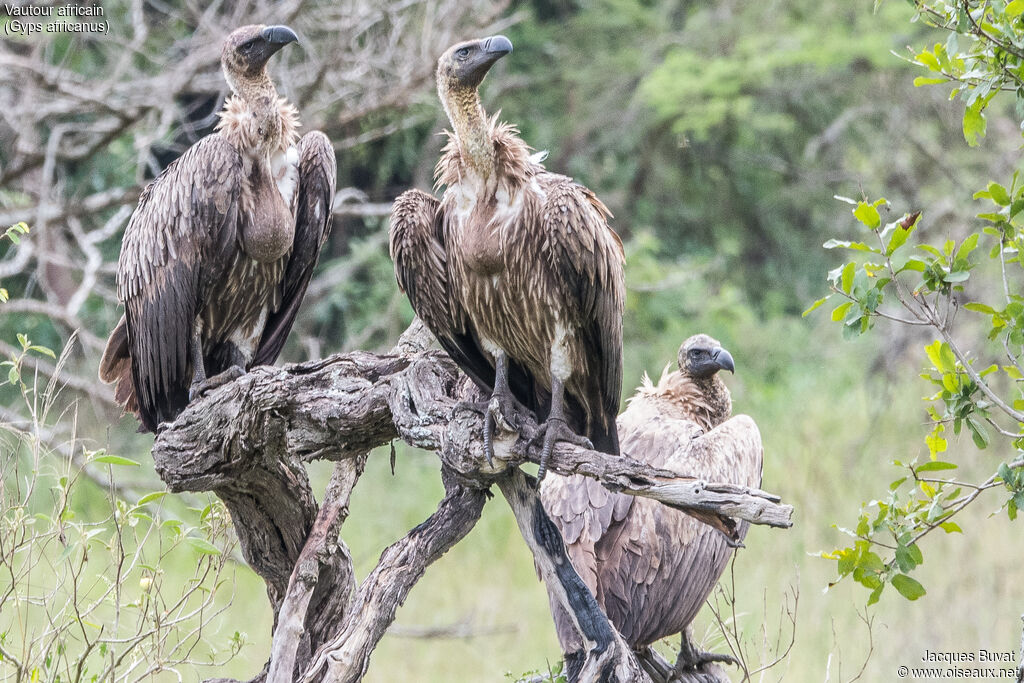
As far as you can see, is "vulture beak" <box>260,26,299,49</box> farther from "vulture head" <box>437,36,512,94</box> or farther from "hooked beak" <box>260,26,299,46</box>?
"vulture head" <box>437,36,512,94</box>

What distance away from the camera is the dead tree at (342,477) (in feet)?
10.8

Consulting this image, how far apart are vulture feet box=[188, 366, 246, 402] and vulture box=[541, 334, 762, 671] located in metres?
1.22

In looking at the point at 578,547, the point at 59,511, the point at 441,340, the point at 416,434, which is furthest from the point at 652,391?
the point at 59,511

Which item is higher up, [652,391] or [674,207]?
[652,391]

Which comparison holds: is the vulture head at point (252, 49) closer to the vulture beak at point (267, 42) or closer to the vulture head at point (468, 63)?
the vulture beak at point (267, 42)

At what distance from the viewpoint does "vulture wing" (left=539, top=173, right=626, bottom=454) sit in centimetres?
330

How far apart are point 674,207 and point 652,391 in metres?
6.46

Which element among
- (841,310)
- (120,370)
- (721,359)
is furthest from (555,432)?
(120,370)

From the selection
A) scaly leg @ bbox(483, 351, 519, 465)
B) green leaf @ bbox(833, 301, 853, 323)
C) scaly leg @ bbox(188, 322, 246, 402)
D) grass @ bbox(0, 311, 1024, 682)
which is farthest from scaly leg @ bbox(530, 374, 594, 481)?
grass @ bbox(0, 311, 1024, 682)

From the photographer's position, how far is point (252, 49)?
14.1 feet

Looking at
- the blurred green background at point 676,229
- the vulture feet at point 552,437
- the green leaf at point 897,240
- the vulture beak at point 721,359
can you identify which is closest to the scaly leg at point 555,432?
the vulture feet at point 552,437

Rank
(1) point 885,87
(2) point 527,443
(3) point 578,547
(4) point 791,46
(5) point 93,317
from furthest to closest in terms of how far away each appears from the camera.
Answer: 1. (1) point 885,87
2. (4) point 791,46
3. (5) point 93,317
4. (3) point 578,547
5. (2) point 527,443

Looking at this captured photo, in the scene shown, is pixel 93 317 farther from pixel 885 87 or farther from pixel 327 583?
pixel 885 87

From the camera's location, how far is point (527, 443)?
326 cm
